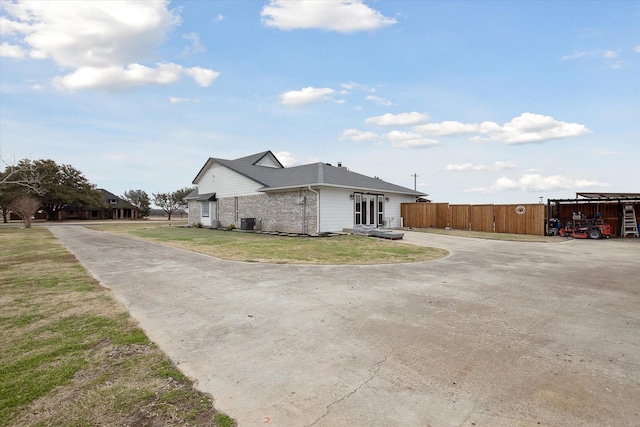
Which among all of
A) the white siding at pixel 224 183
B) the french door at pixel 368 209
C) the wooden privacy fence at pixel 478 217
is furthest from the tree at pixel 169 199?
the wooden privacy fence at pixel 478 217

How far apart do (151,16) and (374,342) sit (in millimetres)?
12187

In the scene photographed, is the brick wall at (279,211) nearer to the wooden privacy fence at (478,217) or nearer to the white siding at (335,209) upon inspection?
the white siding at (335,209)

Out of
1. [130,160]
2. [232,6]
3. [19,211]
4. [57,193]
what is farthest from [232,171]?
[57,193]

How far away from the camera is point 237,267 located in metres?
8.88

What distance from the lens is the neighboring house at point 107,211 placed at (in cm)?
5528

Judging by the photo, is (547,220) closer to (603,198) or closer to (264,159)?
(603,198)

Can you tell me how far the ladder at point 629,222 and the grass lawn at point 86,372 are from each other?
76.4 feet

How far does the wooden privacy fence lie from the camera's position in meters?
19.3

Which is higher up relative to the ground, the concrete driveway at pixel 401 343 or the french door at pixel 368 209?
the french door at pixel 368 209

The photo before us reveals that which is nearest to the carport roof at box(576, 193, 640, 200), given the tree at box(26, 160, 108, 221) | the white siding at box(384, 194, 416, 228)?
the white siding at box(384, 194, 416, 228)

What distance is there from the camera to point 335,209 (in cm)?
1902

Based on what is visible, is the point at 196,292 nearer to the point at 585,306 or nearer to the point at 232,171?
the point at 585,306

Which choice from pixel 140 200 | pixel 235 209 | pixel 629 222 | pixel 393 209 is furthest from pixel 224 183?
pixel 140 200

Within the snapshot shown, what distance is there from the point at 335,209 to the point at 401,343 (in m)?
15.3
